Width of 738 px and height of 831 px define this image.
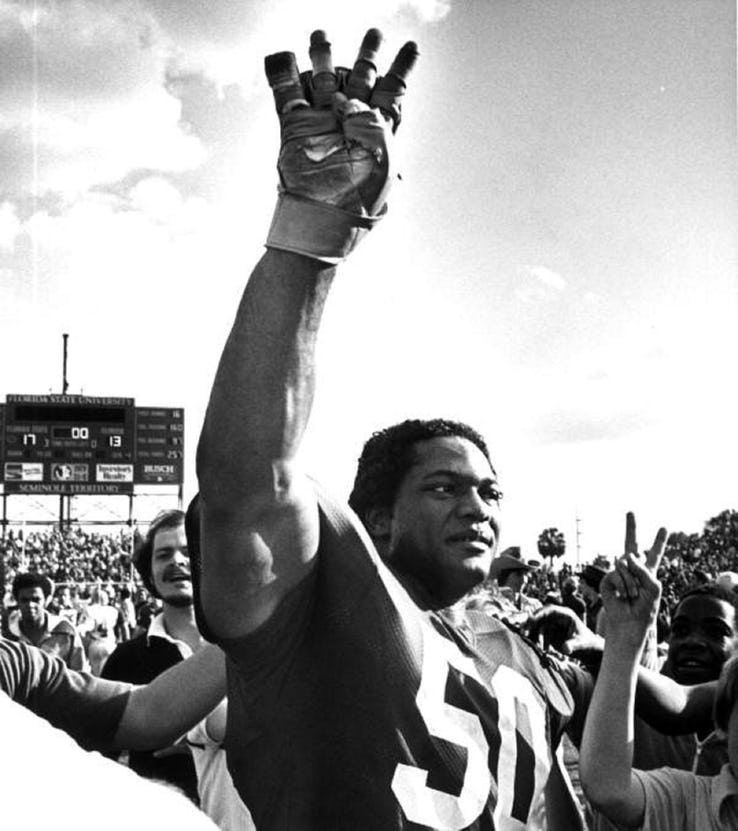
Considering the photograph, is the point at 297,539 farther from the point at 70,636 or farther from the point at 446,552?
the point at 70,636

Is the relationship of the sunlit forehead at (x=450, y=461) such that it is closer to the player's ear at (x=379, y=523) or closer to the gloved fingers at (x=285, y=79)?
the player's ear at (x=379, y=523)

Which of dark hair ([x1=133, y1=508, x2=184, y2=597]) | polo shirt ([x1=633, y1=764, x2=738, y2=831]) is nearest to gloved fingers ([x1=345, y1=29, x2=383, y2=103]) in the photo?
polo shirt ([x1=633, y1=764, x2=738, y2=831])

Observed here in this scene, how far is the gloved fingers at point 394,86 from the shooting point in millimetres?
1465

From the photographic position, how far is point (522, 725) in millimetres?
1930

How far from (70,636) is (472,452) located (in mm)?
5211

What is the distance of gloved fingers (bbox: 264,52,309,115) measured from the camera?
4.72 ft

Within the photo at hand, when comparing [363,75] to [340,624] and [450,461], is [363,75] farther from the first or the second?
[450,461]

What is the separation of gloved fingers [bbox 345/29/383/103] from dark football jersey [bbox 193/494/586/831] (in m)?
0.61

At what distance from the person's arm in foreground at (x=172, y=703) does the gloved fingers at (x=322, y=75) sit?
157 cm

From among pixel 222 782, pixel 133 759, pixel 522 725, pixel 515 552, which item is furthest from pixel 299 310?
pixel 515 552

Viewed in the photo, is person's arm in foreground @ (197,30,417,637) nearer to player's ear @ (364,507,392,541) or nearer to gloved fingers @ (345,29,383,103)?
gloved fingers @ (345,29,383,103)

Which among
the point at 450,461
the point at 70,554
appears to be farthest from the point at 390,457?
the point at 70,554

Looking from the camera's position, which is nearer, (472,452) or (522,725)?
(522,725)

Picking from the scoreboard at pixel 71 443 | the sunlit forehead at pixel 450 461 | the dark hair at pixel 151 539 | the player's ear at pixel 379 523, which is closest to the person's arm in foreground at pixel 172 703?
the player's ear at pixel 379 523
